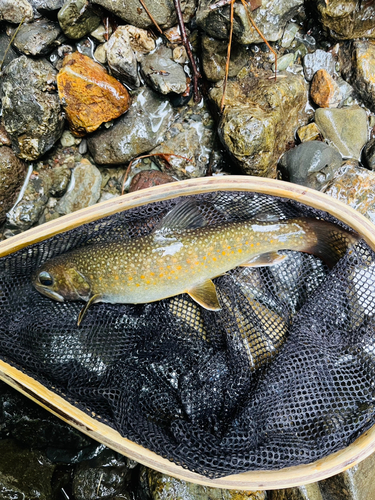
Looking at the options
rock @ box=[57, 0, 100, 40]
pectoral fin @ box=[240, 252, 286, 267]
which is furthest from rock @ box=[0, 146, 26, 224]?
pectoral fin @ box=[240, 252, 286, 267]

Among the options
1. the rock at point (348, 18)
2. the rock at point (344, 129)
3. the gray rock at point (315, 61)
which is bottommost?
the rock at point (344, 129)

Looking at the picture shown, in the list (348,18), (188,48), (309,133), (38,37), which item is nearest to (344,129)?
(309,133)

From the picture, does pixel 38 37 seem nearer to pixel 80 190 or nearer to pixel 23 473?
pixel 80 190

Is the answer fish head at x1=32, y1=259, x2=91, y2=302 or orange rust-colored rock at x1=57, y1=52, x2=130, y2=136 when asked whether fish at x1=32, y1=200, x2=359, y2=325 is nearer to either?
fish head at x1=32, y1=259, x2=91, y2=302

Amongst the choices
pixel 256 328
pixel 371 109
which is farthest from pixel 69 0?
pixel 256 328

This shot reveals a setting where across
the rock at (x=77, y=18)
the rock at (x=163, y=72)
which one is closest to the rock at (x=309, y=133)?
the rock at (x=163, y=72)

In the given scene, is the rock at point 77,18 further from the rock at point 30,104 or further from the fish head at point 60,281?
the fish head at point 60,281
